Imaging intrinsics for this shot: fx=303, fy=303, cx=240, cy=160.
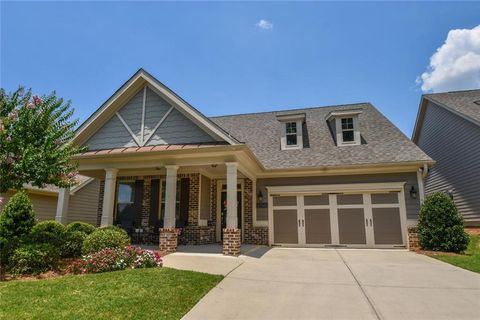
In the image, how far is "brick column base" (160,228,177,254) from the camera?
9.38m

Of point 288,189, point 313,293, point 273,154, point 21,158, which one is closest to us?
point 313,293

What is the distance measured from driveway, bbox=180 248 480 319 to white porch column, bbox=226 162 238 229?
1302 millimetres

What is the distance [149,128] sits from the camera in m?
11.0

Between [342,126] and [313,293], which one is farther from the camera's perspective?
[342,126]

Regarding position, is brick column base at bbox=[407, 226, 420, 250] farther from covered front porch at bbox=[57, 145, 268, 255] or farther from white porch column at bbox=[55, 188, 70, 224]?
white porch column at bbox=[55, 188, 70, 224]

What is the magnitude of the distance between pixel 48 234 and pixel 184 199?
16.9 ft

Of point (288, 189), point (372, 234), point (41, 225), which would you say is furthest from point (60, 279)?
point (372, 234)

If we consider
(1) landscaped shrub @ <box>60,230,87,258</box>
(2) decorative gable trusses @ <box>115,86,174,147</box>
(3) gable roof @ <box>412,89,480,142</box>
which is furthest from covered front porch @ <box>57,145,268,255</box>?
(3) gable roof @ <box>412,89,480,142</box>

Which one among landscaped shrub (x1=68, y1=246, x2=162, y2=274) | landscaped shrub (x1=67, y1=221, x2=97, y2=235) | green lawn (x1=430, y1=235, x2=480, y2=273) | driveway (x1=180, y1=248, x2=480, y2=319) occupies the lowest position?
driveway (x1=180, y1=248, x2=480, y2=319)

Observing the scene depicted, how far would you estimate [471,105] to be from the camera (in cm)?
1515

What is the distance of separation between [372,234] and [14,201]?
1197 cm

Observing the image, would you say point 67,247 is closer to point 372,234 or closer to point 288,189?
point 288,189

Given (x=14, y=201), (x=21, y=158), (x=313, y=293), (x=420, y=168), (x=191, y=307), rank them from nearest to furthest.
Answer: (x=191, y=307), (x=313, y=293), (x=21, y=158), (x=14, y=201), (x=420, y=168)

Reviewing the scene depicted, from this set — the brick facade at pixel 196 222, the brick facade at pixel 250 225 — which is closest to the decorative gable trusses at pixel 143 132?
the brick facade at pixel 196 222
